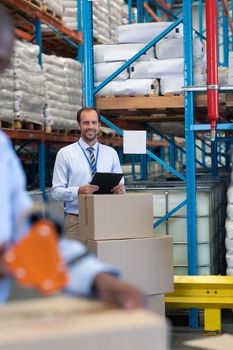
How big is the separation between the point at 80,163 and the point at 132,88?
1089mm

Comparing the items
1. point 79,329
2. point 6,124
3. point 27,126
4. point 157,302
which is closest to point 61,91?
point 27,126

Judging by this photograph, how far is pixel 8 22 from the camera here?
2037mm

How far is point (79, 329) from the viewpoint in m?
1.76

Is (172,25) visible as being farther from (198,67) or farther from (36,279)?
(36,279)

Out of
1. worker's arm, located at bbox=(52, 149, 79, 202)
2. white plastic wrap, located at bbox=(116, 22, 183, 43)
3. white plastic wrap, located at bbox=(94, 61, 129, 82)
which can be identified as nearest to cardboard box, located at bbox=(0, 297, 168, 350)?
worker's arm, located at bbox=(52, 149, 79, 202)

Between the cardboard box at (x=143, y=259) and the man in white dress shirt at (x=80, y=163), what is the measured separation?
756mm

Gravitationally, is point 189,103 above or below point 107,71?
below

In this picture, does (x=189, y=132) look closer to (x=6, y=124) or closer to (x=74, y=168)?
(x=74, y=168)

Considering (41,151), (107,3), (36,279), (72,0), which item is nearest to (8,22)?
(36,279)

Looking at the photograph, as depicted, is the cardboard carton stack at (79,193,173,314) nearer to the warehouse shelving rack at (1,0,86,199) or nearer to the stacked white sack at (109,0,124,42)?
the warehouse shelving rack at (1,0,86,199)

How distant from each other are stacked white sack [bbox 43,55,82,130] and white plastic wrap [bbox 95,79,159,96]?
122 inches

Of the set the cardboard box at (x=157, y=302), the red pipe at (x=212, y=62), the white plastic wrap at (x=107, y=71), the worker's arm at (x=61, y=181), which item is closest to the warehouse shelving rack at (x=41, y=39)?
the white plastic wrap at (x=107, y=71)

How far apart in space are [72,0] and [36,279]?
10.8 metres

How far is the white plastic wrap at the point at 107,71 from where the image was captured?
6.74 meters
